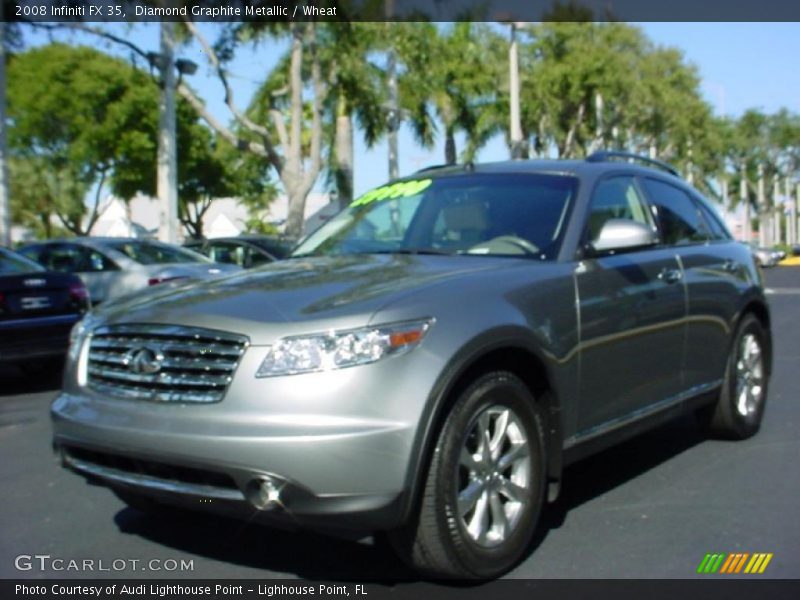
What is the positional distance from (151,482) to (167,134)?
17858 millimetres

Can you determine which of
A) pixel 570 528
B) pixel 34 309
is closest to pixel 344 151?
pixel 34 309

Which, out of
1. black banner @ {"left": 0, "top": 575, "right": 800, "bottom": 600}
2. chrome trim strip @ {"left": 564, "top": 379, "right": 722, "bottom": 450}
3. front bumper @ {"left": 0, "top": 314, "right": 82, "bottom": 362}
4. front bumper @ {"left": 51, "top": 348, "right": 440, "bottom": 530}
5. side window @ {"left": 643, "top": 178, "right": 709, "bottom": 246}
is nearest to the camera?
front bumper @ {"left": 51, "top": 348, "right": 440, "bottom": 530}

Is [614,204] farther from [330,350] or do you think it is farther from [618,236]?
[330,350]

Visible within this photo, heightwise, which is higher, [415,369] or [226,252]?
[226,252]

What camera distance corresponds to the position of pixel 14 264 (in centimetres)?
941

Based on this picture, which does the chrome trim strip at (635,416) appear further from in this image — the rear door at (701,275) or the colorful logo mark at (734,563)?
the colorful logo mark at (734,563)

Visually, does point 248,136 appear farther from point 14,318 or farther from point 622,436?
point 622,436

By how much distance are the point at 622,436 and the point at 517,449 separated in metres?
0.96

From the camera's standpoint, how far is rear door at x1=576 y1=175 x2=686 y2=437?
15.4ft

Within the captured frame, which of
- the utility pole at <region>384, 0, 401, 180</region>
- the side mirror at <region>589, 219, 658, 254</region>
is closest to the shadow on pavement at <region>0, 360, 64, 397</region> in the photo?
the side mirror at <region>589, 219, 658, 254</region>

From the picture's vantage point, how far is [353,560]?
441cm

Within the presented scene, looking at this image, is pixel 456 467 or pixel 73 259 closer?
pixel 456 467

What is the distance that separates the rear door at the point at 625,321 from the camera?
4.70m

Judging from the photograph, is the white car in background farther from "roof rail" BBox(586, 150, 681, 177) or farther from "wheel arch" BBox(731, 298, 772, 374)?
"wheel arch" BBox(731, 298, 772, 374)
